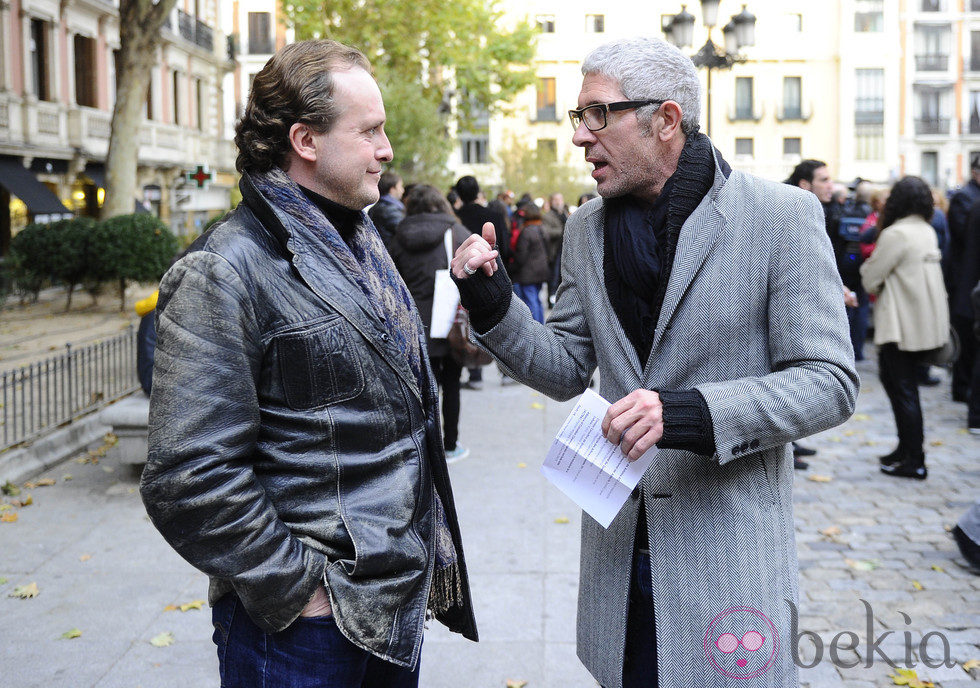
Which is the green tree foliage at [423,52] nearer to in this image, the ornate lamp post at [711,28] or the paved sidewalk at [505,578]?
the ornate lamp post at [711,28]

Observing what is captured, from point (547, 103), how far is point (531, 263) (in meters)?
50.6

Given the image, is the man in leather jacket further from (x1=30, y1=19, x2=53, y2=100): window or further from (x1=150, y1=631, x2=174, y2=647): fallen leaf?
(x1=30, y1=19, x2=53, y2=100): window

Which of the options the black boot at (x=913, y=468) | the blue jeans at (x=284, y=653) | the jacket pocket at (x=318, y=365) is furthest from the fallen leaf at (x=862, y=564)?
the jacket pocket at (x=318, y=365)

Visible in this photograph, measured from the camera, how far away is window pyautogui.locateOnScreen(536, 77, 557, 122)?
2442 inches

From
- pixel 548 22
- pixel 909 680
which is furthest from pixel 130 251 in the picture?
pixel 548 22

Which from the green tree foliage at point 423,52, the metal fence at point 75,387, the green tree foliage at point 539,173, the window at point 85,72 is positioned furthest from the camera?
the green tree foliage at point 539,173

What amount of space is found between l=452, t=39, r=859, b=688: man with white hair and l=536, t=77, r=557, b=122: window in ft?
200

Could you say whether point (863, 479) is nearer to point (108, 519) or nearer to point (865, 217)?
point (108, 519)

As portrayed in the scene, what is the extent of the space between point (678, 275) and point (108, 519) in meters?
5.12

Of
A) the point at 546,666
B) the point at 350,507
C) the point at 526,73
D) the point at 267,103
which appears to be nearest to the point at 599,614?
the point at 350,507

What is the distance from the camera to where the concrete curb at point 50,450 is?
738cm

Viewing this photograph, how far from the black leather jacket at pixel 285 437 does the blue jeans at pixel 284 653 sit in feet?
0.18

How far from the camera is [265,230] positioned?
7.39 feet

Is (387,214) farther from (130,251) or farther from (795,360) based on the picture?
(130,251)
